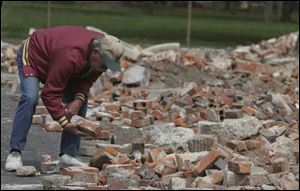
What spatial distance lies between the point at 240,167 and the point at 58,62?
1671mm

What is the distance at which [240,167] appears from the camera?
6.12 meters

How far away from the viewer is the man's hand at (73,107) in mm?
6612

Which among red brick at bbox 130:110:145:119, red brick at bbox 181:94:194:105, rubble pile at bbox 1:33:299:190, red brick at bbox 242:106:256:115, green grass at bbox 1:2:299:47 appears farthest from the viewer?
green grass at bbox 1:2:299:47

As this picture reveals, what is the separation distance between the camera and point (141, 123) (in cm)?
959

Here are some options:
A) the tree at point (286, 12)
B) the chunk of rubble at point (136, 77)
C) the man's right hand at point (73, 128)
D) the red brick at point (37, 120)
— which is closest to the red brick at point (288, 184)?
the man's right hand at point (73, 128)

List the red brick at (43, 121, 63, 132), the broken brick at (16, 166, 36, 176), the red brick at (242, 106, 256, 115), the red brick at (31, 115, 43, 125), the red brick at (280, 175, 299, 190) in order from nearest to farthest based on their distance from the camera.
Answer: the red brick at (280, 175, 299, 190), the broken brick at (16, 166, 36, 176), the red brick at (43, 121, 63, 132), the red brick at (31, 115, 43, 125), the red brick at (242, 106, 256, 115)

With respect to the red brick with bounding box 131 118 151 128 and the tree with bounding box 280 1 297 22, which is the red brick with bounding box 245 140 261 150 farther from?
the tree with bounding box 280 1 297 22

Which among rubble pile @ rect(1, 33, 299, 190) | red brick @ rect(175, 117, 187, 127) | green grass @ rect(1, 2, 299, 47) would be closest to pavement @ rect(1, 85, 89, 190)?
rubble pile @ rect(1, 33, 299, 190)

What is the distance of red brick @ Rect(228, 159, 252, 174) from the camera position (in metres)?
6.11

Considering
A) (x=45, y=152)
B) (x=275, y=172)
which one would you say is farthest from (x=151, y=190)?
(x=45, y=152)

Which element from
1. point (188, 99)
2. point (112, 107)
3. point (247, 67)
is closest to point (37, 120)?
point (112, 107)

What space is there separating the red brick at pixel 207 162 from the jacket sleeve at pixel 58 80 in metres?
1.17

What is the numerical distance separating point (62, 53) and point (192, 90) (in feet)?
17.7

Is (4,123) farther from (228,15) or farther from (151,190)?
(228,15)
